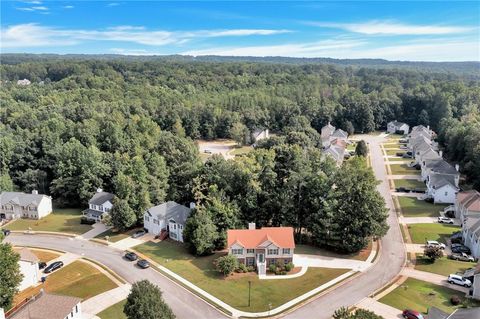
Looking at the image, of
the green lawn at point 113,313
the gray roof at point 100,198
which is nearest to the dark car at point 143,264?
the green lawn at point 113,313

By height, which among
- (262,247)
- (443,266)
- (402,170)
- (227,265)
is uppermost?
(402,170)

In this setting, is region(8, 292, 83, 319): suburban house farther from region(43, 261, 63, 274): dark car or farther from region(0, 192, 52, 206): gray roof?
region(0, 192, 52, 206): gray roof

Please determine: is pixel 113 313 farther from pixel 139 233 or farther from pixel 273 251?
pixel 139 233

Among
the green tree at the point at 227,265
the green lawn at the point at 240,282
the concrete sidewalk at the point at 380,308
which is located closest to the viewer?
the concrete sidewalk at the point at 380,308

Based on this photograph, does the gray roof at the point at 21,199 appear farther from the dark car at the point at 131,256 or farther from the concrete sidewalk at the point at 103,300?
the concrete sidewalk at the point at 103,300

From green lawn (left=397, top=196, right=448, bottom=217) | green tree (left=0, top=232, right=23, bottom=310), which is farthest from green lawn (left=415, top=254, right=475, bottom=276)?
green tree (left=0, top=232, right=23, bottom=310)

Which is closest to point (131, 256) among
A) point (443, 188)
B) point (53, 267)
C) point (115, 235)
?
point (53, 267)
